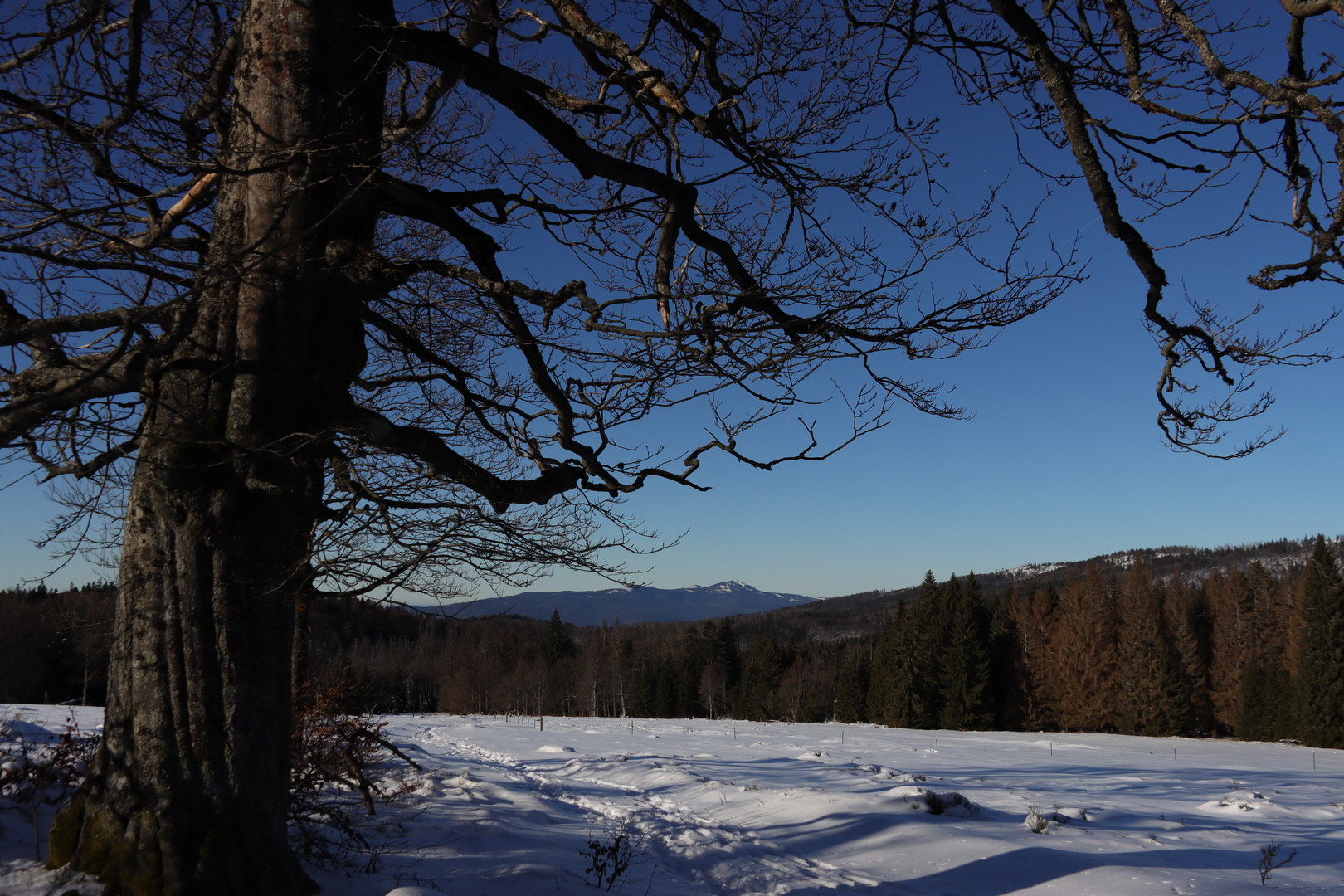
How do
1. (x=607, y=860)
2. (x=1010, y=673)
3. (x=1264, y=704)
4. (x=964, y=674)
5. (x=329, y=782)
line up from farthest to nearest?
(x=1010, y=673)
(x=964, y=674)
(x=1264, y=704)
(x=329, y=782)
(x=607, y=860)

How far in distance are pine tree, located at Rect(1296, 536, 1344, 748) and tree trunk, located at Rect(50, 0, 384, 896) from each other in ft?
132

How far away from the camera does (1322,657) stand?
30.3 m

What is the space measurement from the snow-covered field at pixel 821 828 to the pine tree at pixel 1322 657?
1819 cm

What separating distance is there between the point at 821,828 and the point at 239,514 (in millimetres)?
7039

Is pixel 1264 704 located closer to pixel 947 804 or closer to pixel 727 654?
pixel 727 654

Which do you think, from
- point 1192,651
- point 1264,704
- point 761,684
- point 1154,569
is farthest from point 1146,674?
point 1154,569

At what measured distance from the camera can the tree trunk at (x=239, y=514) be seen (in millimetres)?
3096

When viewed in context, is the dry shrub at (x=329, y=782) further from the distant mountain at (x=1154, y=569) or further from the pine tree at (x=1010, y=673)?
the distant mountain at (x=1154, y=569)

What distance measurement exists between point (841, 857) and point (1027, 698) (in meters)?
37.1

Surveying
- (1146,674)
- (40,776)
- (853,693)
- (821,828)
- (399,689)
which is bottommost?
(399,689)

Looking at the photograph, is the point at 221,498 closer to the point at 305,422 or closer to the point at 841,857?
the point at 305,422

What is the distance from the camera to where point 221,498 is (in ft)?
10.8

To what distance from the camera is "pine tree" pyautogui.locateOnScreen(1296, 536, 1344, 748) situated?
29719 millimetres

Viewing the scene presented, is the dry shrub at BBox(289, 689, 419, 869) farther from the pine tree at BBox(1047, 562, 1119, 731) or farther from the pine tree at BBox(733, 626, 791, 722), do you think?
the pine tree at BBox(733, 626, 791, 722)
